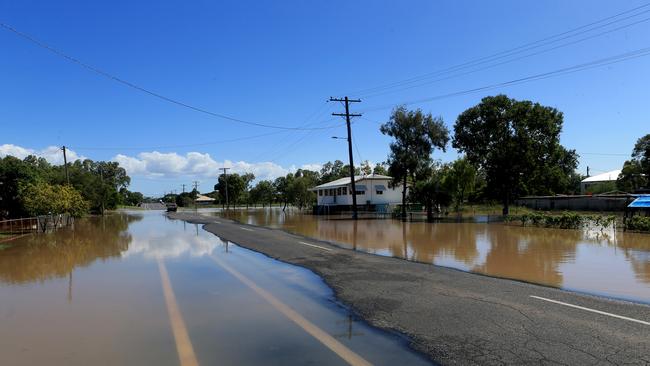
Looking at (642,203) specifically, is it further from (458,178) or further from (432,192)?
(432,192)

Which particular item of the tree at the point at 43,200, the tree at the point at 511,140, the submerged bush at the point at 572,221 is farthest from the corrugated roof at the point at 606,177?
the tree at the point at 43,200

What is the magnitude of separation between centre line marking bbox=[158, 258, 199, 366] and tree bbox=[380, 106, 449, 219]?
Result: 36.7 meters

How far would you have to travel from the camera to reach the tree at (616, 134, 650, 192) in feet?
188

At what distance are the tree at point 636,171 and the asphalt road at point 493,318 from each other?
5682 centimetres

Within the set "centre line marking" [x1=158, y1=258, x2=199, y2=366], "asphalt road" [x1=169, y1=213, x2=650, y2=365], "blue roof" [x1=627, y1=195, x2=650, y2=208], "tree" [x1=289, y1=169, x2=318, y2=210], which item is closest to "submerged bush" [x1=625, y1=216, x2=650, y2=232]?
"blue roof" [x1=627, y1=195, x2=650, y2=208]

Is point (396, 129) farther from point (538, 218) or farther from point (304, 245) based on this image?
point (304, 245)

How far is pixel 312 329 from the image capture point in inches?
283

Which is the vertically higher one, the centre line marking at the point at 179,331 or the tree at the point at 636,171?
the tree at the point at 636,171

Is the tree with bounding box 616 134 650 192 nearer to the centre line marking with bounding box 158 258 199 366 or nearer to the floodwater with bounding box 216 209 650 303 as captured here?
the floodwater with bounding box 216 209 650 303

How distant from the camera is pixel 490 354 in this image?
18.8ft

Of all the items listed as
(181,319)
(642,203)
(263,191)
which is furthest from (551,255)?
(263,191)

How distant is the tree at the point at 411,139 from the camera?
4581 centimetres

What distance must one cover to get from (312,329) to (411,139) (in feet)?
132

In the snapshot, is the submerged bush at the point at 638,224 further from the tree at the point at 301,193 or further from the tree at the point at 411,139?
the tree at the point at 301,193
